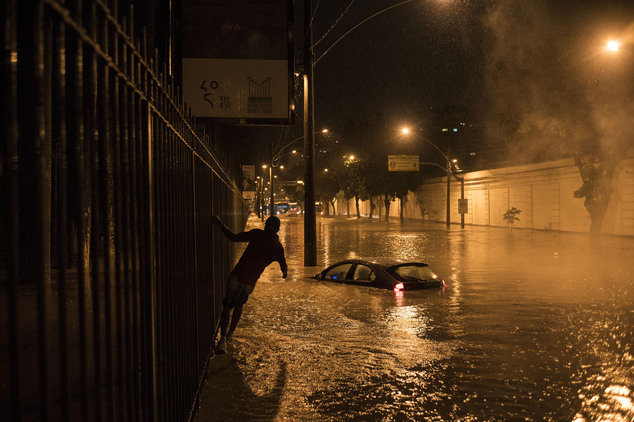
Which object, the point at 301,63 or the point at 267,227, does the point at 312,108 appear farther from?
the point at 267,227

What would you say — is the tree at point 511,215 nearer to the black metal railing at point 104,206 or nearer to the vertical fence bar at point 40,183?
the black metal railing at point 104,206

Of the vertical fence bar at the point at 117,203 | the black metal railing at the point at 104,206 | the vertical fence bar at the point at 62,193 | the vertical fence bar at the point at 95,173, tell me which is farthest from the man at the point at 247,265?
the vertical fence bar at the point at 62,193

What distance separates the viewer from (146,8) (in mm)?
8867

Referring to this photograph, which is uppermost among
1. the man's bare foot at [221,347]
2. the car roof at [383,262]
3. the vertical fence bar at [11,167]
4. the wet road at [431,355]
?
the vertical fence bar at [11,167]

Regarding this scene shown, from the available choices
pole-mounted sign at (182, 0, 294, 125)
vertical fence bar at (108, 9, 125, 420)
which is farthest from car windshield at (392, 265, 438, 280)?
vertical fence bar at (108, 9, 125, 420)

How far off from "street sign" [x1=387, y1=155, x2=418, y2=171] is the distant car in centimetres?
3333

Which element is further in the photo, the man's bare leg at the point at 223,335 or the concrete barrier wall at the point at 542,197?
the concrete barrier wall at the point at 542,197

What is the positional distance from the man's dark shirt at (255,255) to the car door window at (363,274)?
591 centimetres

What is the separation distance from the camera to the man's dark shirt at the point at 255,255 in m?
7.34

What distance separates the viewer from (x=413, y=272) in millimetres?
12992

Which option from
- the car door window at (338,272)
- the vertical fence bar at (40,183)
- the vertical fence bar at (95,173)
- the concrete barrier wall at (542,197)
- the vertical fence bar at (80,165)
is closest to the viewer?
the vertical fence bar at (40,183)

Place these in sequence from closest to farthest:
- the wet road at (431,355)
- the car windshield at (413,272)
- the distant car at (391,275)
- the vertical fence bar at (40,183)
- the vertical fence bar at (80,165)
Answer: the vertical fence bar at (40,183)
the vertical fence bar at (80,165)
the wet road at (431,355)
the distant car at (391,275)
the car windshield at (413,272)

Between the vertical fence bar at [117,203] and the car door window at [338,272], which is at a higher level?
the vertical fence bar at [117,203]

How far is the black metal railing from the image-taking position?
5.49 ft
